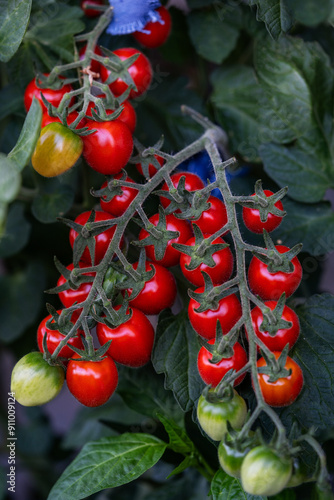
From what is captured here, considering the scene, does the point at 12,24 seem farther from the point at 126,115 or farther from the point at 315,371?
the point at 315,371

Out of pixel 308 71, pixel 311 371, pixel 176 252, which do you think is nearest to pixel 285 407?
pixel 311 371

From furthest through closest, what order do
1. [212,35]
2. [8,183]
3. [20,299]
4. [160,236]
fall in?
[20,299], [212,35], [160,236], [8,183]

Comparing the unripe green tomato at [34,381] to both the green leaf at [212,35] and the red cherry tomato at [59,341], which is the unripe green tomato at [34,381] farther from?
the green leaf at [212,35]

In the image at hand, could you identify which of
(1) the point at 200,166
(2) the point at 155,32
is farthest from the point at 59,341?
(2) the point at 155,32

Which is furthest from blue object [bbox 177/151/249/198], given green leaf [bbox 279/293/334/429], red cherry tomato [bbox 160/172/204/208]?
green leaf [bbox 279/293/334/429]

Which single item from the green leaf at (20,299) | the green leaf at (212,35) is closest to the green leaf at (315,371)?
the green leaf at (212,35)
